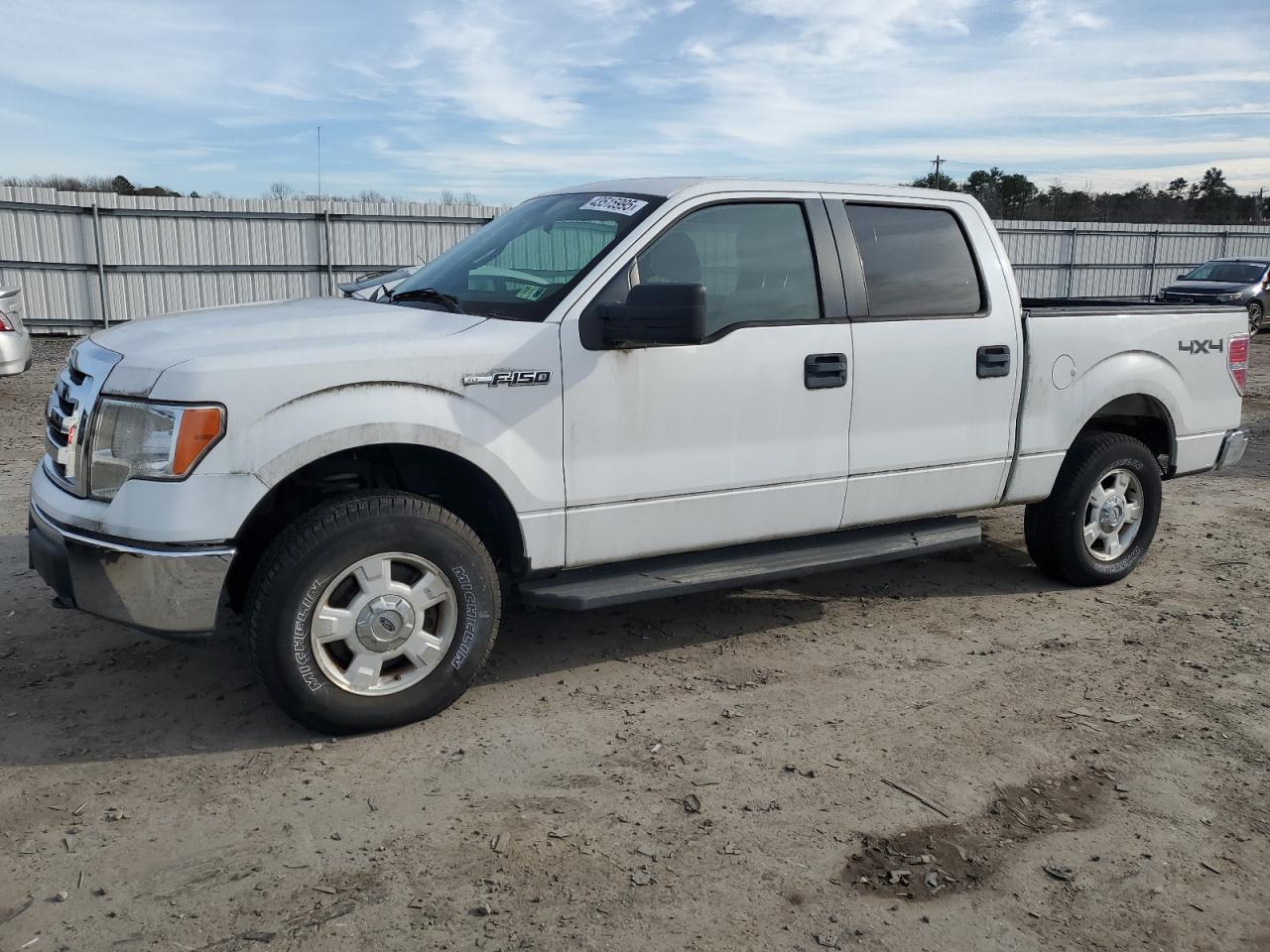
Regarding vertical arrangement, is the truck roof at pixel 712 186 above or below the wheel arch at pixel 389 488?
above

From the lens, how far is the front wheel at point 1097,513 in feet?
18.3

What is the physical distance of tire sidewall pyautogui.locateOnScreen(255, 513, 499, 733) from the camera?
3.63 metres

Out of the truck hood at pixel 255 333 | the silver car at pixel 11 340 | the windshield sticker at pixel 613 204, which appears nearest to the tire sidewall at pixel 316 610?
the truck hood at pixel 255 333

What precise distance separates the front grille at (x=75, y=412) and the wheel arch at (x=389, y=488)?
59 centimetres

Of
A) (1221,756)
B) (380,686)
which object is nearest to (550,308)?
(380,686)

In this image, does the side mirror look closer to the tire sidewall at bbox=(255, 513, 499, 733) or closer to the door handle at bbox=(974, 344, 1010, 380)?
the tire sidewall at bbox=(255, 513, 499, 733)

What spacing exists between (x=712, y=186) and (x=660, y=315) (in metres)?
0.96

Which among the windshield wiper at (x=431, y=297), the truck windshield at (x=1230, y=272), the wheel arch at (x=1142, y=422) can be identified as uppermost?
the truck windshield at (x=1230, y=272)

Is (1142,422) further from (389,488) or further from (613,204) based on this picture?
(389,488)

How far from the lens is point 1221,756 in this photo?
3.86 meters

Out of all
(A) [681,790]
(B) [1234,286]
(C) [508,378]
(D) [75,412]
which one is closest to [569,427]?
(C) [508,378]

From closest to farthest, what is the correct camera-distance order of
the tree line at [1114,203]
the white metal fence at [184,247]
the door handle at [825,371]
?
1. the door handle at [825,371]
2. the white metal fence at [184,247]
3. the tree line at [1114,203]

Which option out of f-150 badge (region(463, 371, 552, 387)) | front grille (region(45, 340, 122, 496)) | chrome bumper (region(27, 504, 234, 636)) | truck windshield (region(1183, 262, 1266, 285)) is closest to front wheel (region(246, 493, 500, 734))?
chrome bumper (region(27, 504, 234, 636))

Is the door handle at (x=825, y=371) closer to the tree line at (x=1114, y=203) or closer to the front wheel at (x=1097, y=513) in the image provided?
the front wheel at (x=1097, y=513)
